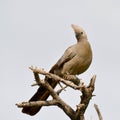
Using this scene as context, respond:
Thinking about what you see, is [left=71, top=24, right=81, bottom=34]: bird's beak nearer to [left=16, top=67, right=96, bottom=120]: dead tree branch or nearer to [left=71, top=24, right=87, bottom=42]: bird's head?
[left=71, top=24, right=87, bottom=42]: bird's head

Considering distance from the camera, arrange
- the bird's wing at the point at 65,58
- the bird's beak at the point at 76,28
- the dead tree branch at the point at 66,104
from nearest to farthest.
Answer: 1. the dead tree branch at the point at 66,104
2. the bird's beak at the point at 76,28
3. the bird's wing at the point at 65,58

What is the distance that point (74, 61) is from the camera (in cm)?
911

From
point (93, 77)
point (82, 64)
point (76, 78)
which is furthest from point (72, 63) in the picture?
point (93, 77)

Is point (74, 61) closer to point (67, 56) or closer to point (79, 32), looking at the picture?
point (67, 56)

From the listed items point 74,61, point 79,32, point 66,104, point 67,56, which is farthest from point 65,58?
point 66,104

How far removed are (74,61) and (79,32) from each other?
50 centimetres

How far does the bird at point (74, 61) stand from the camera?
8.90m

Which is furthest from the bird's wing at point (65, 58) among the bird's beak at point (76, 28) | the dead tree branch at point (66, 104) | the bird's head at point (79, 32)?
the dead tree branch at point (66, 104)

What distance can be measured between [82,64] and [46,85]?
180 centimetres

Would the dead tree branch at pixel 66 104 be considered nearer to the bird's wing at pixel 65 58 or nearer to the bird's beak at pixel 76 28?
the bird's beak at pixel 76 28

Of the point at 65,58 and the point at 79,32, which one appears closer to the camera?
the point at 79,32

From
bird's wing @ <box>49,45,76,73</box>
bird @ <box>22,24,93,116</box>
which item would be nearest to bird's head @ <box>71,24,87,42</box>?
bird @ <box>22,24,93,116</box>

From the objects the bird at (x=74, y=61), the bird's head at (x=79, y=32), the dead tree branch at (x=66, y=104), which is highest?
the bird's head at (x=79, y=32)

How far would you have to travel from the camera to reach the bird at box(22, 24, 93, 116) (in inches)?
350
